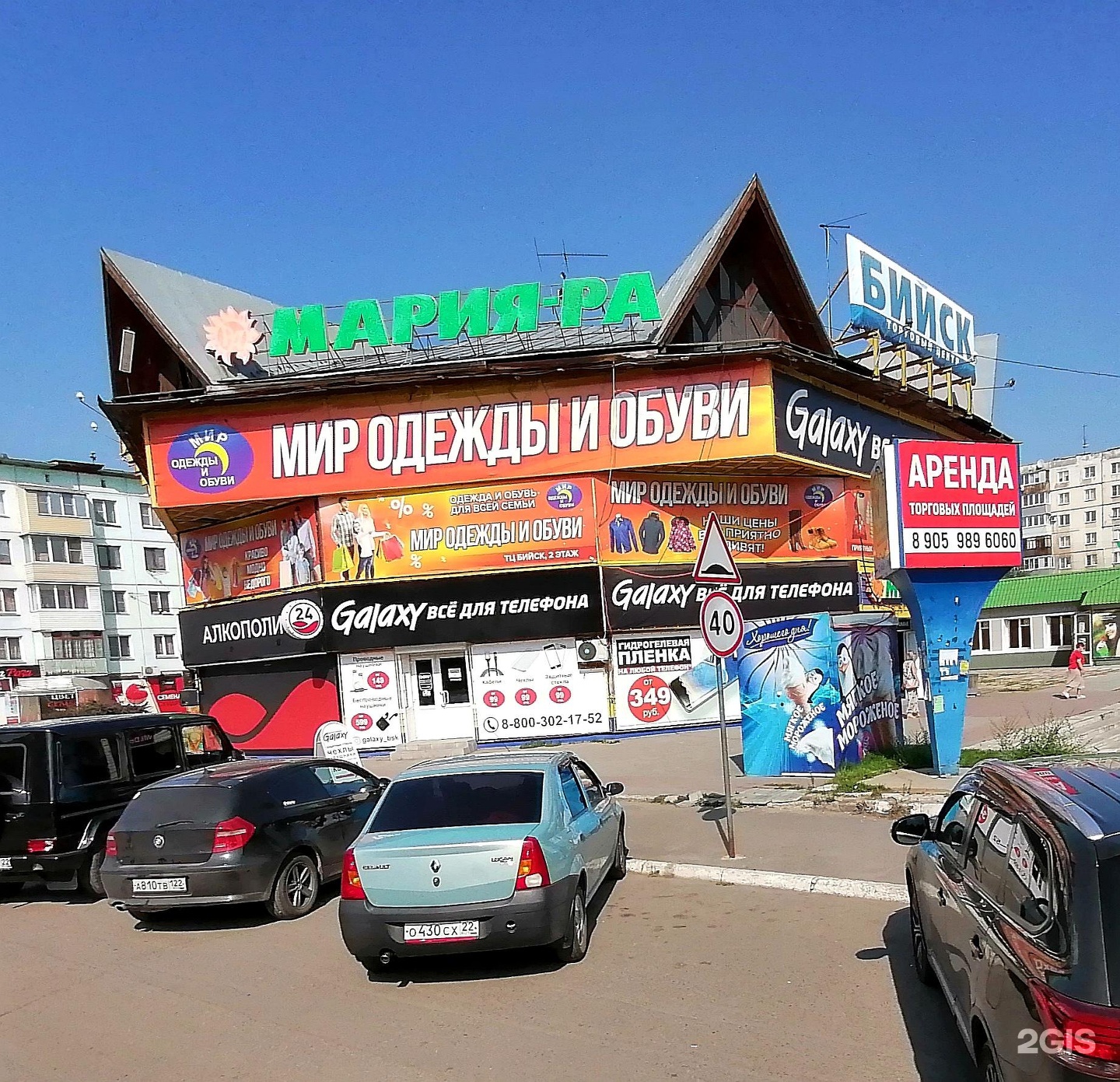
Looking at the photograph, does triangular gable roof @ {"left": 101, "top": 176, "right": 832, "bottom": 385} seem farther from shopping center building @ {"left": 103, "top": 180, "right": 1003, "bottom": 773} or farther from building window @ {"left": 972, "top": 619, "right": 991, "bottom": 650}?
building window @ {"left": 972, "top": 619, "right": 991, "bottom": 650}

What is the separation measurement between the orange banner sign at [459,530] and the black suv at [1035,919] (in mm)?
17649

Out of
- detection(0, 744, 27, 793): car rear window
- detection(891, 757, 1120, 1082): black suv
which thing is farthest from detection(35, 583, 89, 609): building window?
detection(891, 757, 1120, 1082): black suv

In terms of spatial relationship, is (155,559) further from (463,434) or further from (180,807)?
(180,807)

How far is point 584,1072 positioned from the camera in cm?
501

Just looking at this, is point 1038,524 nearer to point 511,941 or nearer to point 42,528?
point 42,528

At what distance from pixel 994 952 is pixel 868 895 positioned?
4.75 metres

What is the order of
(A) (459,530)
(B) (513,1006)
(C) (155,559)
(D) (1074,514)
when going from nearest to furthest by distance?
(B) (513,1006), (A) (459,530), (C) (155,559), (D) (1074,514)

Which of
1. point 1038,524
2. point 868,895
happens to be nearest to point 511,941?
point 868,895

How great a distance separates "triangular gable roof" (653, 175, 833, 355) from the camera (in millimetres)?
23484

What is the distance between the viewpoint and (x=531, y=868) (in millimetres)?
6445

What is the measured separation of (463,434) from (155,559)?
49.3m

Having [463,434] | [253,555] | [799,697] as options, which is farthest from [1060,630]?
[253,555]

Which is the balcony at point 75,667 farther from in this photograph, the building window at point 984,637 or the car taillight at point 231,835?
the car taillight at point 231,835

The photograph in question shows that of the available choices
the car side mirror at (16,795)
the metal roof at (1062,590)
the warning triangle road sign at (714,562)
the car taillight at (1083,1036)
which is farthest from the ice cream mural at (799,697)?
the metal roof at (1062,590)
